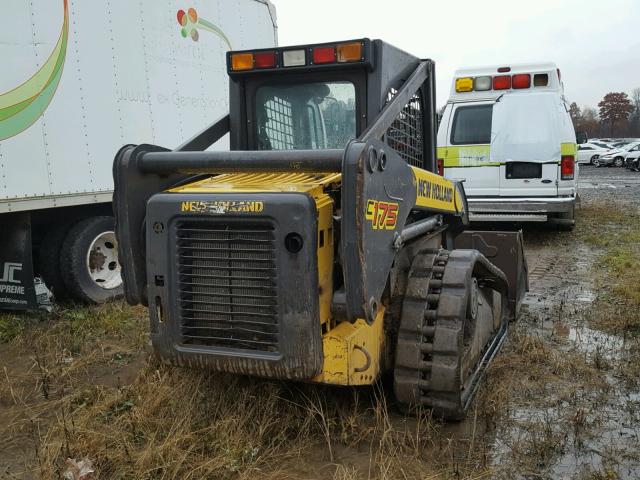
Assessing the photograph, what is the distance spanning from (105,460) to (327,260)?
1.53 m

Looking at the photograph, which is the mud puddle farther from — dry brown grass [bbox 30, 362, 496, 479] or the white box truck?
the white box truck

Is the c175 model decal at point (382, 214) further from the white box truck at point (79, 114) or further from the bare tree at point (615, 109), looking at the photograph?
the bare tree at point (615, 109)

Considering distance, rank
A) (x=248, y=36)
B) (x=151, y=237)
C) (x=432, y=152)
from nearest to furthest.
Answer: (x=151, y=237)
(x=432, y=152)
(x=248, y=36)

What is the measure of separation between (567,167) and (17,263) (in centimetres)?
730

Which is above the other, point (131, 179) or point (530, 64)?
point (530, 64)

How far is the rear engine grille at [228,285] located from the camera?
2.96 m

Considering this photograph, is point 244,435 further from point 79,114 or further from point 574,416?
point 79,114

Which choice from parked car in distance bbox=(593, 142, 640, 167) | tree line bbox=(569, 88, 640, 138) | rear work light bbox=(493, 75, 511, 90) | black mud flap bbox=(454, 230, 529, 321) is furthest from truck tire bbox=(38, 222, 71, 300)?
tree line bbox=(569, 88, 640, 138)

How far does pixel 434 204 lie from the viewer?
3.92 meters

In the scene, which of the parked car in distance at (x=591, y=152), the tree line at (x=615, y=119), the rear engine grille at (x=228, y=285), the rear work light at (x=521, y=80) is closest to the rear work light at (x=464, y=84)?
the rear work light at (x=521, y=80)

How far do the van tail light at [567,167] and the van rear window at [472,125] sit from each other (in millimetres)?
1103

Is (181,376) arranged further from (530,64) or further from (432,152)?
(530,64)

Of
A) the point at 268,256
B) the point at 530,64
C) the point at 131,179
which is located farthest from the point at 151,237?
the point at 530,64

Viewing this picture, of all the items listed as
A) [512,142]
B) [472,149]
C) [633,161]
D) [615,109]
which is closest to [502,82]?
[512,142]
